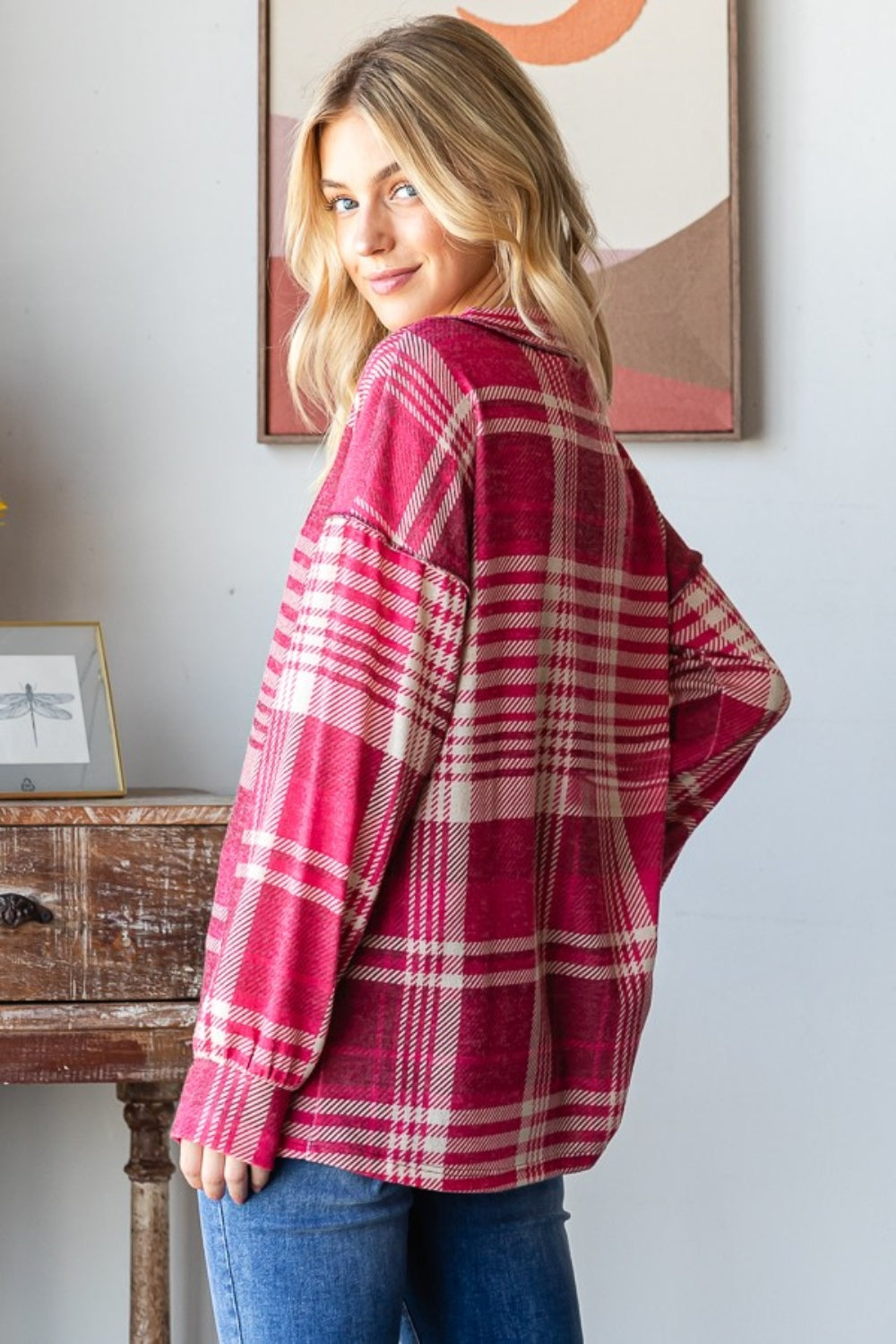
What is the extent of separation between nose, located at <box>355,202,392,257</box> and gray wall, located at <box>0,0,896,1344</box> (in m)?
0.84

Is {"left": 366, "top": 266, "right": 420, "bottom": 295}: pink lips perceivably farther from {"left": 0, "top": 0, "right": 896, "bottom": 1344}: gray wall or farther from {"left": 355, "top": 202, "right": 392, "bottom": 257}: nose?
{"left": 0, "top": 0, "right": 896, "bottom": 1344}: gray wall

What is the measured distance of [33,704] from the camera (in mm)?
1424

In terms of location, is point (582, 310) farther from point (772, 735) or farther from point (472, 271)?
point (772, 735)

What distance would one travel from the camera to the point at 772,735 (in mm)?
1676

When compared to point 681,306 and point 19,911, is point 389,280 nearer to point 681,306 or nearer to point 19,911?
point 19,911

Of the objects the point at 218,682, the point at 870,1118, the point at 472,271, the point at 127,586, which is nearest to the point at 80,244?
the point at 127,586

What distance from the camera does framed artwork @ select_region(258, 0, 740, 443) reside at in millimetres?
1646

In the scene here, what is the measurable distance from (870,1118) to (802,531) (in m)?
0.68

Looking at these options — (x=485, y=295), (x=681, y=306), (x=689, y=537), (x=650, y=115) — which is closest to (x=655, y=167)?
(x=650, y=115)

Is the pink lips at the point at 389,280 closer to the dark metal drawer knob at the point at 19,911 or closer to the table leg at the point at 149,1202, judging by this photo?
the dark metal drawer knob at the point at 19,911

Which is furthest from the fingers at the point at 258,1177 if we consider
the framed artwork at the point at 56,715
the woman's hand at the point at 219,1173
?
the framed artwork at the point at 56,715

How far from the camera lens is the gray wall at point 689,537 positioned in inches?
65.6

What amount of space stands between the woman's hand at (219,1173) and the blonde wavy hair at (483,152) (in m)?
0.40

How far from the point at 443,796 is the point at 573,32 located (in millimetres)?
1216
